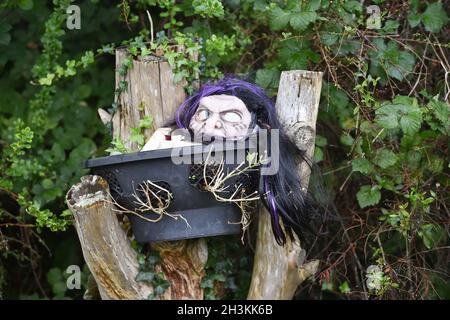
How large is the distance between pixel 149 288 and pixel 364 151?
3.02 feet

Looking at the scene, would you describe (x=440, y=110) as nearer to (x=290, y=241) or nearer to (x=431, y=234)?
(x=431, y=234)

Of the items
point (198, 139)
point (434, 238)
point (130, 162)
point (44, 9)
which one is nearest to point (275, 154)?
point (198, 139)

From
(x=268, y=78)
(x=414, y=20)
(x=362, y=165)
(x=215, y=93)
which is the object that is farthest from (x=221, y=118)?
(x=414, y=20)

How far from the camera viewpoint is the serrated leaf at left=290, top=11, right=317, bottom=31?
246 centimetres

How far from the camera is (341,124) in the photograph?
9.36 feet

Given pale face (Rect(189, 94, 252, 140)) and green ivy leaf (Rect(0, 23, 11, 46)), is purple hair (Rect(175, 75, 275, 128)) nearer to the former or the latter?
pale face (Rect(189, 94, 252, 140))

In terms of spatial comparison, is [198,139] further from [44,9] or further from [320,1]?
[44,9]

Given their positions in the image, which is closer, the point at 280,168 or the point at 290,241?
the point at 280,168

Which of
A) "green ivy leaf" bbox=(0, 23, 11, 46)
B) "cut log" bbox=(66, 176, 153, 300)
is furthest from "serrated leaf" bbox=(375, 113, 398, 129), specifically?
"green ivy leaf" bbox=(0, 23, 11, 46)

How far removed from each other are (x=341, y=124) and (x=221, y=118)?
755 mm

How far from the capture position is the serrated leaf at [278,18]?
2.51 m

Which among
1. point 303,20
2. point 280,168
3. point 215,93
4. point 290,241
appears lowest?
point 290,241

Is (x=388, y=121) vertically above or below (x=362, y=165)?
above

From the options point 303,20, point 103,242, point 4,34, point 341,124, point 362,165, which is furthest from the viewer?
point 4,34
